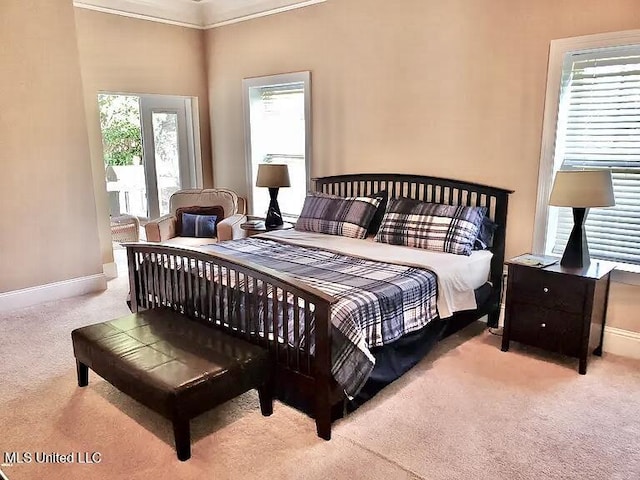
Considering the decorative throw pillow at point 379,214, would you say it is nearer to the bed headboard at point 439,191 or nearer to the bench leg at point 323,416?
the bed headboard at point 439,191

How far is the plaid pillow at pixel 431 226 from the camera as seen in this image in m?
3.68

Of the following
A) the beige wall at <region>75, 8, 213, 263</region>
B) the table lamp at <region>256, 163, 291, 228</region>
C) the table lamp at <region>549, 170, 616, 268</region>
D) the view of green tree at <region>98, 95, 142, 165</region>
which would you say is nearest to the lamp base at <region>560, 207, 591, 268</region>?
the table lamp at <region>549, 170, 616, 268</region>

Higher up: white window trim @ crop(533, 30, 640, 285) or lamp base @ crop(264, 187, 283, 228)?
white window trim @ crop(533, 30, 640, 285)

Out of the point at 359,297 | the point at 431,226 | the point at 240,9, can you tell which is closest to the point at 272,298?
the point at 359,297

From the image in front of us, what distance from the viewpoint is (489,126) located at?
3.84 meters

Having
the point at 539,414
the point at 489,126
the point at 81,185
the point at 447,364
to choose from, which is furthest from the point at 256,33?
the point at 539,414

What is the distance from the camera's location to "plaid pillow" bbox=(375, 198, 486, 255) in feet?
12.1

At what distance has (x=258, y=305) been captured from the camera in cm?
270

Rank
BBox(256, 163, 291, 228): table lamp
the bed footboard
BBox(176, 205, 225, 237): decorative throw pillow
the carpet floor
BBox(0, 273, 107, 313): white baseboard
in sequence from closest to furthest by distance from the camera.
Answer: the carpet floor → the bed footboard → BBox(0, 273, 107, 313): white baseboard → BBox(256, 163, 291, 228): table lamp → BBox(176, 205, 225, 237): decorative throw pillow

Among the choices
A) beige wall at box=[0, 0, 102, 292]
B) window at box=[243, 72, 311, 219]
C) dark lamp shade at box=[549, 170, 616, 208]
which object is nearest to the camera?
dark lamp shade at box=[549, 170, 616, 208]

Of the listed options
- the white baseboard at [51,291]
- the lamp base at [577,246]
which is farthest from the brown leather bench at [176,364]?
the lamp base at [577,246]

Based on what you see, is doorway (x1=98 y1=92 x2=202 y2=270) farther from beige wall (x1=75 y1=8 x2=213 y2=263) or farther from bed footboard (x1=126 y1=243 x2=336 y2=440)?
bed footboard (x1=126 y1=243 x2=336 y2=440)

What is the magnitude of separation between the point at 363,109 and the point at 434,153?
84cm

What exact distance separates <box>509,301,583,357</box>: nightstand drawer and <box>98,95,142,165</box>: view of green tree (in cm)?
574
